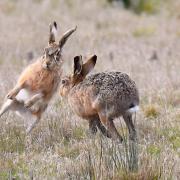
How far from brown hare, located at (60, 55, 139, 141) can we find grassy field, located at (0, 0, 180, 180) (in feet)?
0.76

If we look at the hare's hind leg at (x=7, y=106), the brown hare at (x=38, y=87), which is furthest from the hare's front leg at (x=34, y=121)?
the hare's hind leg at (x=7, y=106)

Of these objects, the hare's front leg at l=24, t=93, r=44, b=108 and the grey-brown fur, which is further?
the hare's front leg at l=24, t=93, r=44, b=108

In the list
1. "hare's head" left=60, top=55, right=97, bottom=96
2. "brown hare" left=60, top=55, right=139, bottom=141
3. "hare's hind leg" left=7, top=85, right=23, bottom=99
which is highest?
"hare's head" left=60, top=55, right=97, bottom=96

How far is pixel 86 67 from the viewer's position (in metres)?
9.01

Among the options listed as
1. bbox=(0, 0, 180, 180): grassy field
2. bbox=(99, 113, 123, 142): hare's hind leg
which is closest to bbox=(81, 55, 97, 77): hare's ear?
bbox=(0, 0, 180, 180): grassy field

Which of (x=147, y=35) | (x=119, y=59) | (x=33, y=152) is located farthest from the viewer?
(x=147, y=35)

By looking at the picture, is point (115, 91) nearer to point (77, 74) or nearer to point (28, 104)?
point (77, 74)

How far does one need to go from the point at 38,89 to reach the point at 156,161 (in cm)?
260

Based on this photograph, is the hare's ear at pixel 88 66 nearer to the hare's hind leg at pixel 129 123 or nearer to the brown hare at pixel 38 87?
the brown hare at pixel 38 87

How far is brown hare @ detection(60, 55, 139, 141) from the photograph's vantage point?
7945mm

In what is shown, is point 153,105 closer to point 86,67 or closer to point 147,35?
point 86,67

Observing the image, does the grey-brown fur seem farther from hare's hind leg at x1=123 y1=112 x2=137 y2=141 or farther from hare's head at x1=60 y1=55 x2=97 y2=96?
hare's head at x1=60 y1=55 x2=97 y2=96

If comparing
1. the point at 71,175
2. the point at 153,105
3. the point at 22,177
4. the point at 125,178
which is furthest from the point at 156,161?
the point at 153,105

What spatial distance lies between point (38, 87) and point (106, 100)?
1.21 m
